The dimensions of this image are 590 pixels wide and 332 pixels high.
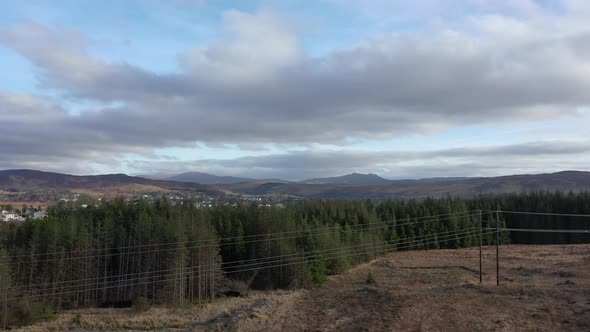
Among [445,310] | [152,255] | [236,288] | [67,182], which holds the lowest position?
[236,288]

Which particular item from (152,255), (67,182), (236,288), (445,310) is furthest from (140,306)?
(67,182)

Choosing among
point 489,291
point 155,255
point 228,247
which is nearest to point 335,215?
point 228,247

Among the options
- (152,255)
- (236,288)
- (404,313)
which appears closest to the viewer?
(404,313)

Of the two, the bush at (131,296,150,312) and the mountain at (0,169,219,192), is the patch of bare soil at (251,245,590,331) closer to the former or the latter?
the bush at (131,296,150,312)

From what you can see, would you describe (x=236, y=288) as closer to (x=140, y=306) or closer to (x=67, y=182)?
(x=140, y=306)

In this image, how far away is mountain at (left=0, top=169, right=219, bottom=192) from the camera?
166 m

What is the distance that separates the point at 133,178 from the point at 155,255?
554 feet

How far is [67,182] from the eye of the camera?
176125 mm

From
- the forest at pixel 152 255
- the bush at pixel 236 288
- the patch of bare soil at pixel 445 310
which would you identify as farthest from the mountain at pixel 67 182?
the patch of bare soil at pixel 445 310

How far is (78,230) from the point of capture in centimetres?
3956

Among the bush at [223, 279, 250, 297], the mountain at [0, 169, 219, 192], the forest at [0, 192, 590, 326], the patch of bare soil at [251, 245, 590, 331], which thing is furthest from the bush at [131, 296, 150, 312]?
the mountain at [0, 169, 219, 192]

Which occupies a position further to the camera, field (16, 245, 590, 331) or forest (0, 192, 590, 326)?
forest (0, 192, 590, 326)

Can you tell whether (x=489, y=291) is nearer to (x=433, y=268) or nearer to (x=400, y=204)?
(x=433, y=268)

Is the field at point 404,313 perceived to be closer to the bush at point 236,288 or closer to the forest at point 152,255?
the forest at point 152,255
